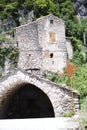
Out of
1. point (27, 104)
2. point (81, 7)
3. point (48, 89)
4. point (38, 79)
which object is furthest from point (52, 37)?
point (48, 89)

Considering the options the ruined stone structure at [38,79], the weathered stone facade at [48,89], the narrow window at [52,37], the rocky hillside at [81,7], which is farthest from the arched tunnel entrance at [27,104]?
the rocky hillside at [81,7]

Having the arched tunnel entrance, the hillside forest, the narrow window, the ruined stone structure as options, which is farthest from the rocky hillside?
the arched tunnel entrance

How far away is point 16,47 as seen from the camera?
110ft

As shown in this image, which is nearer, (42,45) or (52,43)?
(42,45)

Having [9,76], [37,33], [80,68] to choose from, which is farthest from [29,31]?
[9,76]

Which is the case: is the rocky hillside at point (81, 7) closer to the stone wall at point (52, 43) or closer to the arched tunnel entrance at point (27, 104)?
the stone wall at point (52, 43)

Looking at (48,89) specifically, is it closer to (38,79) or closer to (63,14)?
(38,79)

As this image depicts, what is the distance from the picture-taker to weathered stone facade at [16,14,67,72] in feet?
108

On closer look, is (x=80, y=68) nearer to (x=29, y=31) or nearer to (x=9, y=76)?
(x=29, y=31)

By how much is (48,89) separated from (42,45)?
14648 mm

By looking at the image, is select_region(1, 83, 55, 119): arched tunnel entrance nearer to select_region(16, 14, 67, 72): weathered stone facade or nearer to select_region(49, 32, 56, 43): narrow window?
select_region(16, 14, 67, 72): weathered stone facade

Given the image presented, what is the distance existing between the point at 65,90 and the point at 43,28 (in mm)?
15766

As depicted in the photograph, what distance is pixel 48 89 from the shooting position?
18953 millimetres

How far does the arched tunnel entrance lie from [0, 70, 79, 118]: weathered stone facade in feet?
5.29
